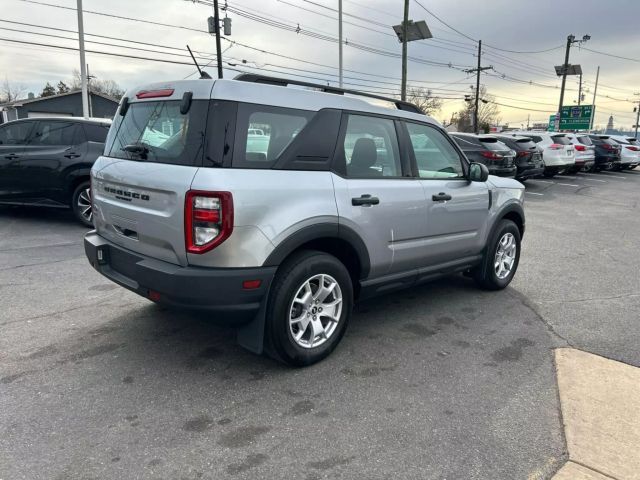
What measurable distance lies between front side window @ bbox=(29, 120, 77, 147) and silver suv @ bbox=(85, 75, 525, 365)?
4883 mm

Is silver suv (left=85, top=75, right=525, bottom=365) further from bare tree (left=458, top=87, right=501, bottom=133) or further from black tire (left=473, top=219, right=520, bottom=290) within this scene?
bare tree (left=458, top=87, right=501, bottom=133)

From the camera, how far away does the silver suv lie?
2.93 meters

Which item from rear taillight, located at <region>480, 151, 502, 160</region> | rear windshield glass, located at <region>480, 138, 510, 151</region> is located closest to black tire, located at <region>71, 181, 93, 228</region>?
rear taillight, located at <region>480, 151, 502, 160</region>

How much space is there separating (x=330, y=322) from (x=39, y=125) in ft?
23.3

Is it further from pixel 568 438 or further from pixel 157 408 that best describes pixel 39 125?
pixel 568 438

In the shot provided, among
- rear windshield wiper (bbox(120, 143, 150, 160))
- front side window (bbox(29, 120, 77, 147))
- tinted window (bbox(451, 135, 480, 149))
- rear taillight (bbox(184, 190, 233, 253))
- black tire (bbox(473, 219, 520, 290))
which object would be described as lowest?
black tire (bbox(473, 219, 520, 290))

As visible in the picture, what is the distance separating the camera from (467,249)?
15.7ft

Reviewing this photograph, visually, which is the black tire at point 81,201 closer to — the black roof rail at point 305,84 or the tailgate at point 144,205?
the tailgate at point 144,205

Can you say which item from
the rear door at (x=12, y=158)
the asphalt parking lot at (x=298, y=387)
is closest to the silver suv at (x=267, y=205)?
the asphalt parking lot at (x=298, y=387)

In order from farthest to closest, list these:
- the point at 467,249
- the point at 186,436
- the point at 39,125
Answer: the point at 39,125
the point at 467,249
the point at 186,436

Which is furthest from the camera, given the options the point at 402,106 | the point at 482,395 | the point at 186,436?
the point at 402,106

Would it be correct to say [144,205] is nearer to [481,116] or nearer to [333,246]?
[333,246]

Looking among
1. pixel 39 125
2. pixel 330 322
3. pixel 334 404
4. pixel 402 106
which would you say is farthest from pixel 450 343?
pixel 39 125

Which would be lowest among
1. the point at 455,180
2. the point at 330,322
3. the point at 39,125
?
the point at 330,322
